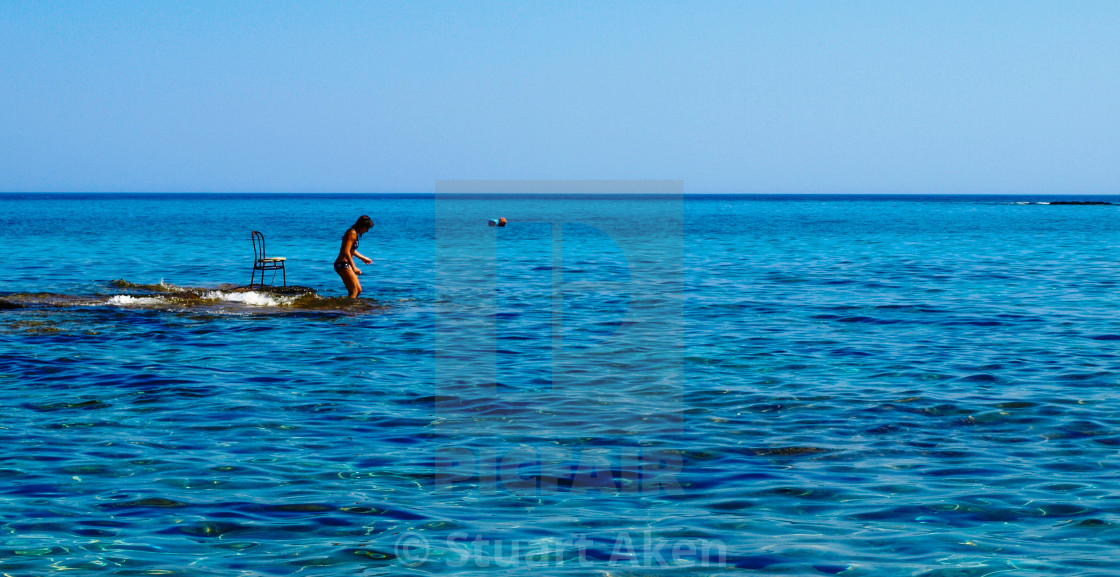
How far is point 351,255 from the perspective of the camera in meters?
21.1

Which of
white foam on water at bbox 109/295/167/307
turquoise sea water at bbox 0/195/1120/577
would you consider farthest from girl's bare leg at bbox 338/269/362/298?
white foam on water at bbox 109/295/167/307

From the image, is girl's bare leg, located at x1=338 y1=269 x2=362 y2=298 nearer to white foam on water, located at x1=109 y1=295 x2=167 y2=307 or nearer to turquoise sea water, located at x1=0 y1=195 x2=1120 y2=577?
turquoise sea water, located at x1=0 y1=195 x2=1120 y2=577

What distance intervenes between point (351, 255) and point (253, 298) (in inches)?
103

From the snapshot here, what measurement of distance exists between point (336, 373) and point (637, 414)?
4.66m

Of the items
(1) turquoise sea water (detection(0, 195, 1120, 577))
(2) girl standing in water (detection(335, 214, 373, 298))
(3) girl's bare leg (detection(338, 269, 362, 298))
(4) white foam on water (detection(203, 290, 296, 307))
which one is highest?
(2) girl standing in water (detection(335, 214, 373, 298))

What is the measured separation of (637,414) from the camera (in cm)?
1071

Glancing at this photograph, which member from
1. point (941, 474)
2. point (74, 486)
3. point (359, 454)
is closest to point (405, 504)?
point (359, 454)

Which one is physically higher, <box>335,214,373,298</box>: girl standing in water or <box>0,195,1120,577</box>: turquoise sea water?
<box>335,214,373,298</box>: girl standing in water

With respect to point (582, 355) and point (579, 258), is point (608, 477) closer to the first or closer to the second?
point (582, 355)

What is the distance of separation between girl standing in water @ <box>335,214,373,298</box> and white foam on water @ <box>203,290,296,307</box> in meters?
1.39

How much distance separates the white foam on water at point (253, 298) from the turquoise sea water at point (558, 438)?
25 centimetres

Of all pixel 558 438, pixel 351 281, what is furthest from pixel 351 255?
pixel 558 438

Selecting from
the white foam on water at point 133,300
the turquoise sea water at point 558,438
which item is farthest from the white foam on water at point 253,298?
the white foam on water at point 133,300

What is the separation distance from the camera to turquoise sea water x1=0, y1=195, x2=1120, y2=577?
21.9 feet
